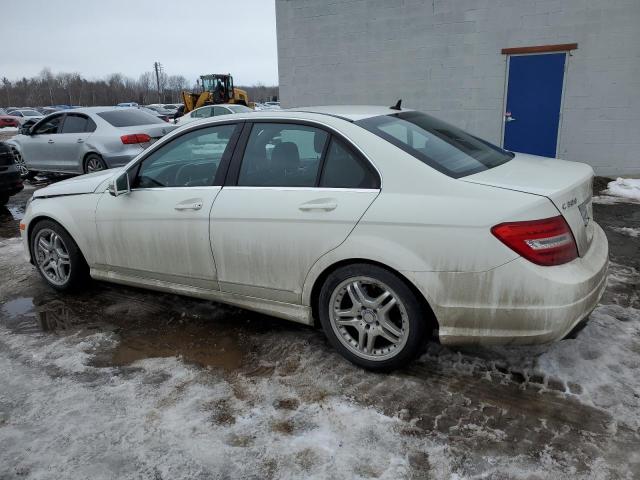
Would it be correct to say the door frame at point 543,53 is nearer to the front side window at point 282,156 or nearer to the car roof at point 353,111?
the car roof at point 353,111

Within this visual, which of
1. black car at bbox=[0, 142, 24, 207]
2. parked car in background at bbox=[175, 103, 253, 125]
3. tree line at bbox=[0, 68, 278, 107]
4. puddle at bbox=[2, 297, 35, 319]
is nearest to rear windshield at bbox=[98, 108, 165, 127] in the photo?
black car at bbox=[0, 142, 24, 207]

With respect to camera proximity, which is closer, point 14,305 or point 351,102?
point 14,305

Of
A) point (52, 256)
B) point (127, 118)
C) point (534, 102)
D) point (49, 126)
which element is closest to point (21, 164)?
point (49, 126)

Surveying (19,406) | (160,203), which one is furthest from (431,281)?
(19,406)

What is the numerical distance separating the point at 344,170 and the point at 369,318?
2.93ft

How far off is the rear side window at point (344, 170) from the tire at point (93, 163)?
7524 millimetres

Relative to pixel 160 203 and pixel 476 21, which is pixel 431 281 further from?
pixel 476 21

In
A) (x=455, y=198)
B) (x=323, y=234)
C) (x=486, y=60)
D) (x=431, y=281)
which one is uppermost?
(x=486, y=60)

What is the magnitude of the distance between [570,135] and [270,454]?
28.0ft

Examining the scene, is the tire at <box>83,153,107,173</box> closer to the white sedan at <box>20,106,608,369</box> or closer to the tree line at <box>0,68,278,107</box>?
the white sedan at <box>20,106,608,369</box>

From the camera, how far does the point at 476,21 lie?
30.6 ft

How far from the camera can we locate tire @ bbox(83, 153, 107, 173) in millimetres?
9586

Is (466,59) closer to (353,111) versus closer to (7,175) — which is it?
(353,111)

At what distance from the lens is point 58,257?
461cm
